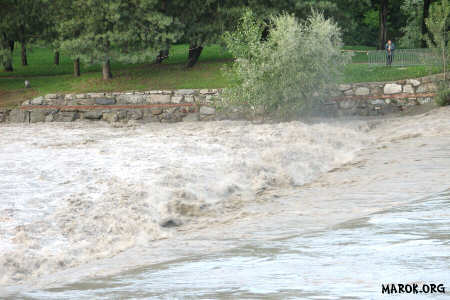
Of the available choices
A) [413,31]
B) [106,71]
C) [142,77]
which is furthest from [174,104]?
[413,31]

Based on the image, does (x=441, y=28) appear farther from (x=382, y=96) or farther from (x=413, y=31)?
(x=413, y=31)

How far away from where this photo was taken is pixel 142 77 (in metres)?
32.5

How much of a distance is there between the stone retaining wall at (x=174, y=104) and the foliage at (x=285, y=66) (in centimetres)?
204

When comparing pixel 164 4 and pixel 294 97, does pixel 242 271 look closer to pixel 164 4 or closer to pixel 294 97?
pixel 294 97

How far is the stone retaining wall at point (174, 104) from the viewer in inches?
1101

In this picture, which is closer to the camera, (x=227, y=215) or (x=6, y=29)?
(x=227, y=215)

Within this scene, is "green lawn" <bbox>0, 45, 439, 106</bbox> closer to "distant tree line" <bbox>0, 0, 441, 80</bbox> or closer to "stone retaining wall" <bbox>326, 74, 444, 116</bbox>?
"stone retaining wall" <bbox>326, 74, 444, 116</bbox>

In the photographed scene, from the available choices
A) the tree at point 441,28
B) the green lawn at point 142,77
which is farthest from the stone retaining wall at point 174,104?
the tree at point 441,28

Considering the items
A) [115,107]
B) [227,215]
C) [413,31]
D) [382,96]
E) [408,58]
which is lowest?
[227,215]

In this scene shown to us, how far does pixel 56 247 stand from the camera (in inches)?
412

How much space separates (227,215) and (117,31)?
19758mm

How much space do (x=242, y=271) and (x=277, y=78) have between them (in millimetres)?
17805

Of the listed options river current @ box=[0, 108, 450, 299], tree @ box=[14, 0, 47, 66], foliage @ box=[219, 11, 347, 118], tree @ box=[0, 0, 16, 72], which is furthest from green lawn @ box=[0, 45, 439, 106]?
river current @ box=[0, 108, 450, 299]

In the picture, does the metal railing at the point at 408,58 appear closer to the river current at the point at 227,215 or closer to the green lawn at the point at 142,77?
the green lawn at the point at 142,77
